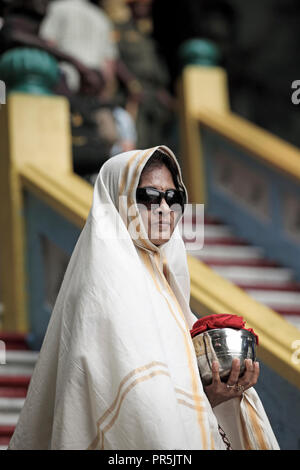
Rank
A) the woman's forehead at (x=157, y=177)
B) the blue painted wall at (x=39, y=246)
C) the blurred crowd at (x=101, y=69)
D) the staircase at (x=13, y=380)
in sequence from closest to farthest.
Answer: the woman's forehead at (x=157, y=177), the staircase at (x=13, y=380), the blue painted wall at (x=39, y=246), the blurred crowd at (x=101, y=69)

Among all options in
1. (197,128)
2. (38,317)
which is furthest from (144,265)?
(197,128)

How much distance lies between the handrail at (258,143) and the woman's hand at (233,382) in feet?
15.8

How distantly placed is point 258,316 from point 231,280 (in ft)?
7.75

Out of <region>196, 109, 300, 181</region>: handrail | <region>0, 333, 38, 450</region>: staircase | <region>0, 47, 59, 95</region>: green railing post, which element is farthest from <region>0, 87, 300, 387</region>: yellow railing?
<region>196, 109, 300, 181</region>: handrail

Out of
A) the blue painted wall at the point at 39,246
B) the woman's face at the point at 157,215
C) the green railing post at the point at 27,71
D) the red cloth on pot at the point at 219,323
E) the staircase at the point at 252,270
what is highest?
the green railing post at the point at 27,71

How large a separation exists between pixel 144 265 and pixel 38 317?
3135 millimetres

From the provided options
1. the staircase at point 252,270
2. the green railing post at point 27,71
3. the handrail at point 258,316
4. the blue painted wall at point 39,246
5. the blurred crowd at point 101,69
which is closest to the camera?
the handrail at point 258,316

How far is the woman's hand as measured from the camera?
3312 mm

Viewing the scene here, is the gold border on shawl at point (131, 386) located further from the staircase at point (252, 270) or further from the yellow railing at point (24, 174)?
the staircase at point (252, 270)

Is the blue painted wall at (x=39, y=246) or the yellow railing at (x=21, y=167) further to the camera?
the yellow railing at (x=21, y=167)

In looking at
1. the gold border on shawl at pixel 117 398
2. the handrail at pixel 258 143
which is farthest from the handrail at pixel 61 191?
the gold border on shawl at pixel 117 398

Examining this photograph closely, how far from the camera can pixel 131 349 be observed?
315 centimetres

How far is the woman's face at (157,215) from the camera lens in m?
3.50
